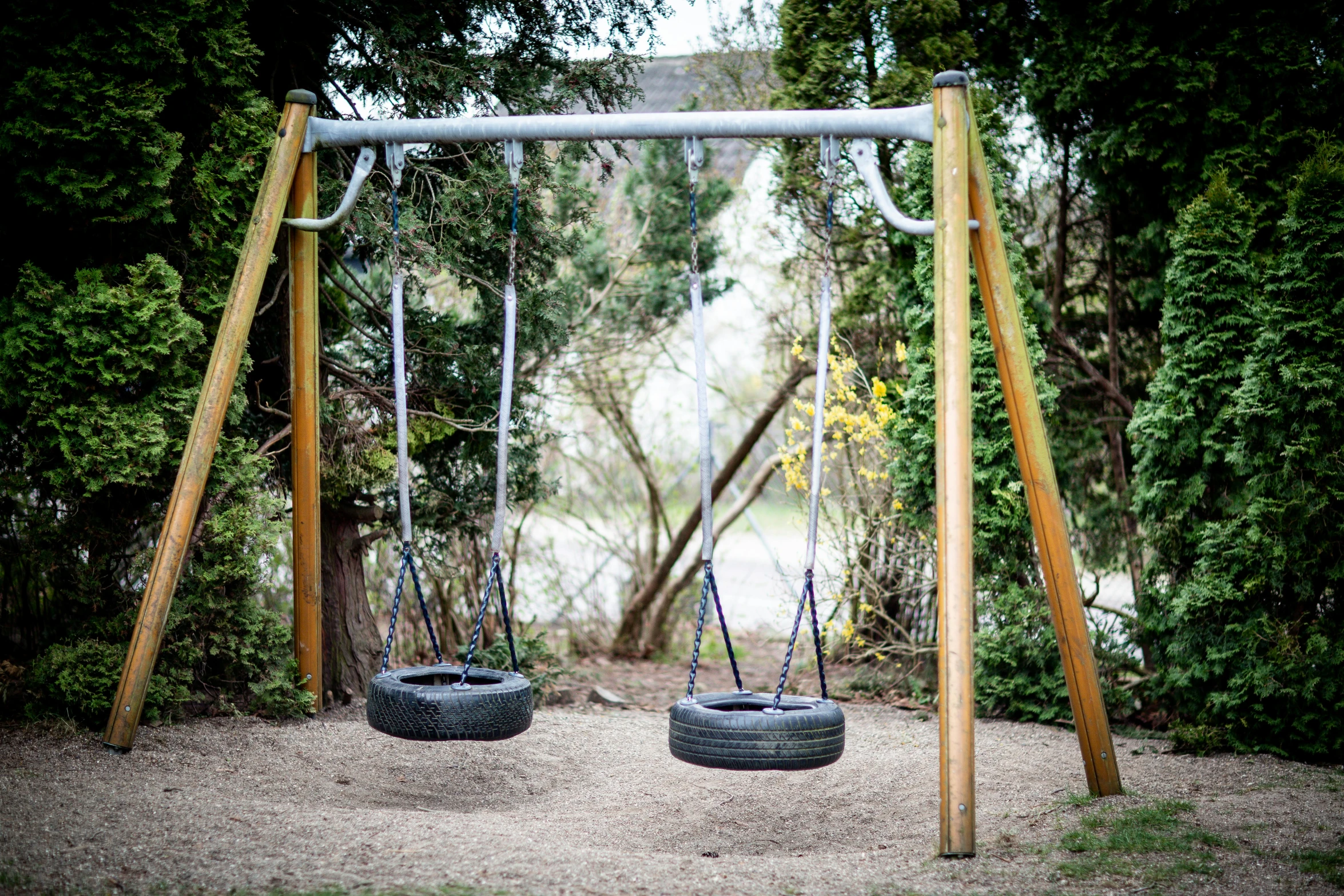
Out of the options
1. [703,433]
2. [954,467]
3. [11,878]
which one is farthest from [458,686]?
[954,467]

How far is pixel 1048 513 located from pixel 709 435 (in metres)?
1.28

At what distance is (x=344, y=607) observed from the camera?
5.41 metres

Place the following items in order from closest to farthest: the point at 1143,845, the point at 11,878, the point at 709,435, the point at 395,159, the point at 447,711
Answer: the point at 11,878 → the point at 1143,845 → the point at 447,711 → the point at 709,435 → the point at 395,159

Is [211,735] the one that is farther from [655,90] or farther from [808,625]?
[655,90]

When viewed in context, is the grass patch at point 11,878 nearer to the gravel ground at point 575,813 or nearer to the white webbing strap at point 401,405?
the gravel ground at point 575,813

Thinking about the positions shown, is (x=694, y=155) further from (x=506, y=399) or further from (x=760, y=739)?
(x=760, y=739)

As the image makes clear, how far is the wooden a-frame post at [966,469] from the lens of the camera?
10.3 feet

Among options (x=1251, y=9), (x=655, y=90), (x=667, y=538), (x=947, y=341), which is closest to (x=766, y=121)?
(x=947, y=341)

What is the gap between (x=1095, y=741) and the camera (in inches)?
148

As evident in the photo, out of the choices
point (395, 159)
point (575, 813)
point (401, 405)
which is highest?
point (395, 159)

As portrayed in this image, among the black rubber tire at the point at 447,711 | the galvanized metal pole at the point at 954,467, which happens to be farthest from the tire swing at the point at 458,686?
the galvanized metal pole at the point at 954,467

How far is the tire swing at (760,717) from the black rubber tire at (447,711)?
59 centimetres

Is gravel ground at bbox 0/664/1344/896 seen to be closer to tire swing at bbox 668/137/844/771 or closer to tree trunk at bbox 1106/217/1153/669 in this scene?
tire swing at bbox 668/137/844/771

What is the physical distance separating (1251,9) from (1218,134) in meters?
0.63
